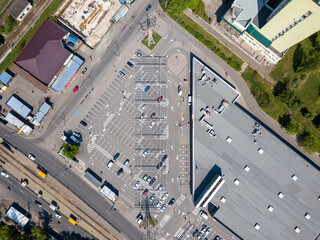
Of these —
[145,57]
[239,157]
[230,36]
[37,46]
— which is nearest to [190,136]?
[239,157]

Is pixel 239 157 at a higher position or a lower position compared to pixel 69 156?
higher

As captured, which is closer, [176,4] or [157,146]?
[176,4]

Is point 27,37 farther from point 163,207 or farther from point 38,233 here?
point 163,207

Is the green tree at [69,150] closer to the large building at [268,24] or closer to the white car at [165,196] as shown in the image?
the white car at [165,196]

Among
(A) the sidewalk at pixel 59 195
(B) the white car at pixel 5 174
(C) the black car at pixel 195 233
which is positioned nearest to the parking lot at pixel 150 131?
(C) the black car at pixel 195 233

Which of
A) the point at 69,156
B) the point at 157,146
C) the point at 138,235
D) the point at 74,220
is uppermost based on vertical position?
the point at 157,146

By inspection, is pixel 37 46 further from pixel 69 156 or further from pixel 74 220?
pixel 74 220
